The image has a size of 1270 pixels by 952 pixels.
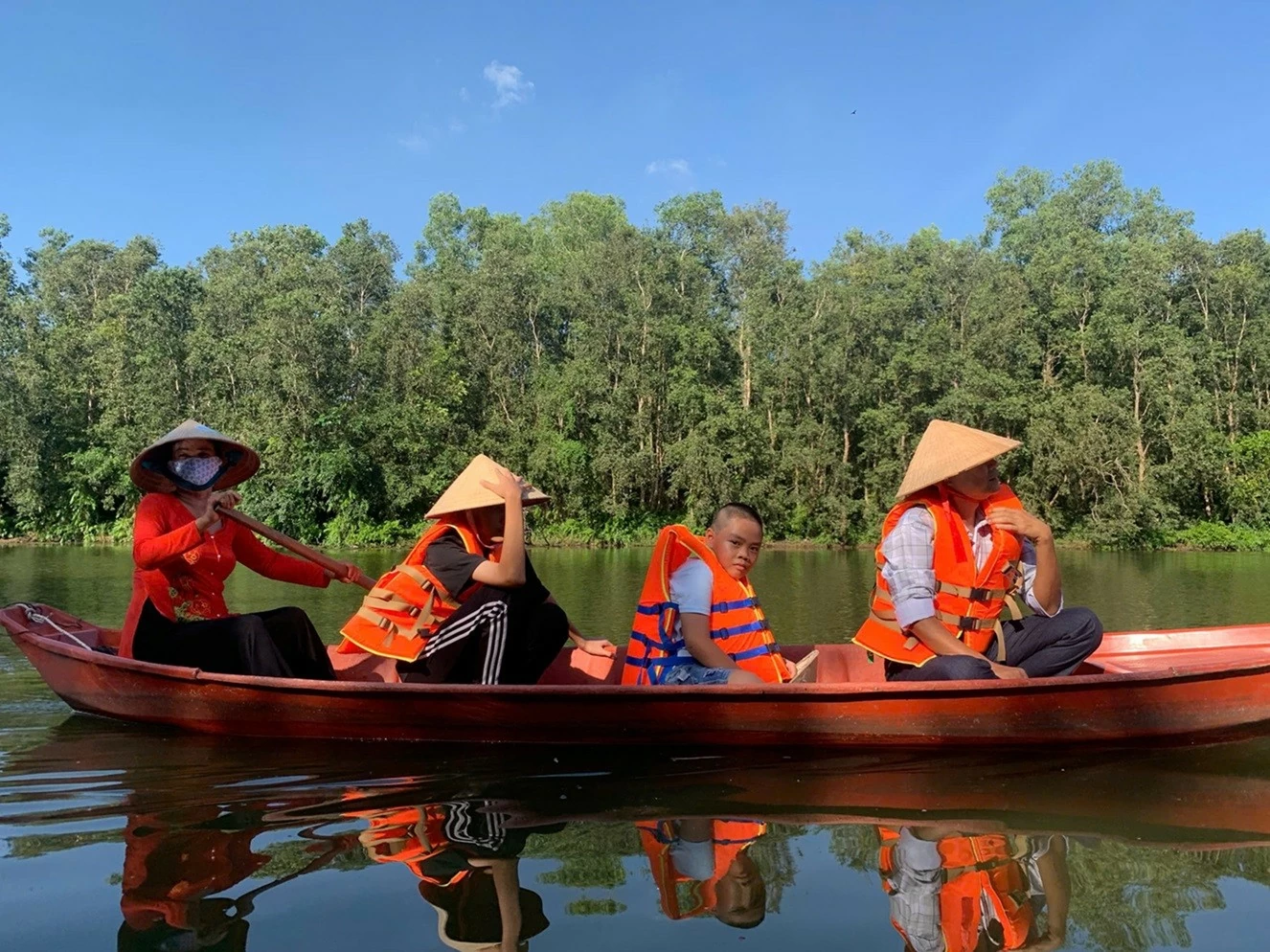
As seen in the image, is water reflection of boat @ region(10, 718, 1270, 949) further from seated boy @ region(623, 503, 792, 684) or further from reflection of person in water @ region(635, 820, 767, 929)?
seated boy @ region(623, 503, 792, 684)

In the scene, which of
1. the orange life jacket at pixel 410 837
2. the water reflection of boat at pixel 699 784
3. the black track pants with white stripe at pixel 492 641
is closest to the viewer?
the orange life jacket at pixel 410 837

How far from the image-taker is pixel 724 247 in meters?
31.5

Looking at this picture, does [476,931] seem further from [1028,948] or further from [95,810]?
[95,810]

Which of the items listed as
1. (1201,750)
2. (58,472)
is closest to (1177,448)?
(1201,750)

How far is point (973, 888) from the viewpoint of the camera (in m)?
2.55

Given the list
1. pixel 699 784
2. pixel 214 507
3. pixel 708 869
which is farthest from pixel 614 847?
pixel 214 507

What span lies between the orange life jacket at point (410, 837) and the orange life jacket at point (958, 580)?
77.1 inches

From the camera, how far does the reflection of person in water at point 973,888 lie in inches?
90.4

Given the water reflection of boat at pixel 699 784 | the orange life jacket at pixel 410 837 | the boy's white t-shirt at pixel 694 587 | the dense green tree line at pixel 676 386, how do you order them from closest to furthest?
the orange life jacket at pixel 410 837 → the water reflection of boat at pixel 699 784 → the boy's white t-shirt at pixel 694 587 → the dense green tree line at pixel 676 386

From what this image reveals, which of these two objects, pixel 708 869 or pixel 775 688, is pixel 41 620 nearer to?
pixel 775 688

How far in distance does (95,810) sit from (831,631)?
18.4 ft

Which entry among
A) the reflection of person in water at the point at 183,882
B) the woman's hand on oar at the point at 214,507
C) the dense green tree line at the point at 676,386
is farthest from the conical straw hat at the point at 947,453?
the dense green tree line at the point at 676,386

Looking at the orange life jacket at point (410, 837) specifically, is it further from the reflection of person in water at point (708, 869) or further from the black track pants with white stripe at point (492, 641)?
the black track pants with white stripe at point (492, 641)

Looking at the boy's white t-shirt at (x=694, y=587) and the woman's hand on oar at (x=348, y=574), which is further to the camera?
the woman's hand on oar at (x=348, y=574)
